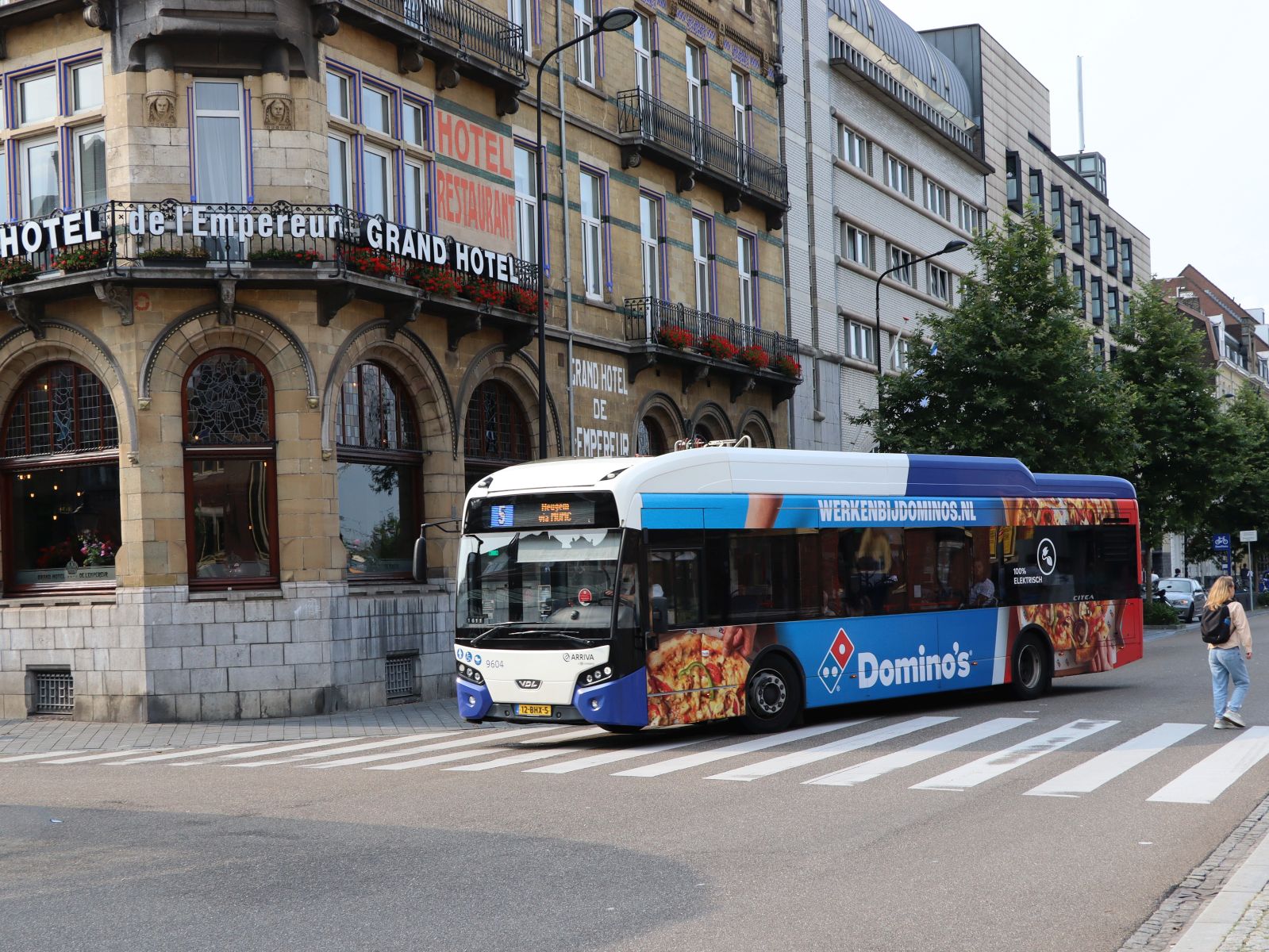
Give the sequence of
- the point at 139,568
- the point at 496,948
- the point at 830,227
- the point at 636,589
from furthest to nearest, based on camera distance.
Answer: the point at 830,227 → the point at 139,568 → the point at 636,589 → the point at 496,948

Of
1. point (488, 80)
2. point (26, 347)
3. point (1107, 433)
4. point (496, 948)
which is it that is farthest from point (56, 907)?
point (1107, 433)

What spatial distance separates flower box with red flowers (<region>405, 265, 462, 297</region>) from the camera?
2197 cm

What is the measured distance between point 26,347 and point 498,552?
9.12m

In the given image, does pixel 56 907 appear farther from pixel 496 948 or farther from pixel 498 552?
pixel 498 552

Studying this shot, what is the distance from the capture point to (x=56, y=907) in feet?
25.8

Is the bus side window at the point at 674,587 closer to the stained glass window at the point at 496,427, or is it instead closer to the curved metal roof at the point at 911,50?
the stained glass window at the point at 496,427

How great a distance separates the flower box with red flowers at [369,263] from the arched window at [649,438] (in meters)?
8.79

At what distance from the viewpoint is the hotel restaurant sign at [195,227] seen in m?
19.9

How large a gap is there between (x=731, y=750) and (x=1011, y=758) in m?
2.62

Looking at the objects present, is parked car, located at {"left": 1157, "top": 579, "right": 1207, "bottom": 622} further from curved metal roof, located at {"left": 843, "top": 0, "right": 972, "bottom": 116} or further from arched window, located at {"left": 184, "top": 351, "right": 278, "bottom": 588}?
arched window, located at {"left": 184, "top": 351, "right": 278, "bottom": 588}

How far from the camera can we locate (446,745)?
54.0ft

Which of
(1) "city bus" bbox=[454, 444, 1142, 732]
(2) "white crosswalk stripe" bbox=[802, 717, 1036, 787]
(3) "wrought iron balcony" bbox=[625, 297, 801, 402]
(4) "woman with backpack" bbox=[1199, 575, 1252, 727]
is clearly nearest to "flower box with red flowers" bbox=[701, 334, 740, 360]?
(3) "wrought iron balcony" bbox=[625, 297, 801, 402]

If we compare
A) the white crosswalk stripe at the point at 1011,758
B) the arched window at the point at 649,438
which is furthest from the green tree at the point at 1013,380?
the white crosswalk stripe at the point at 1011,758

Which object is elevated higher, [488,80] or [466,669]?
[488,80]
